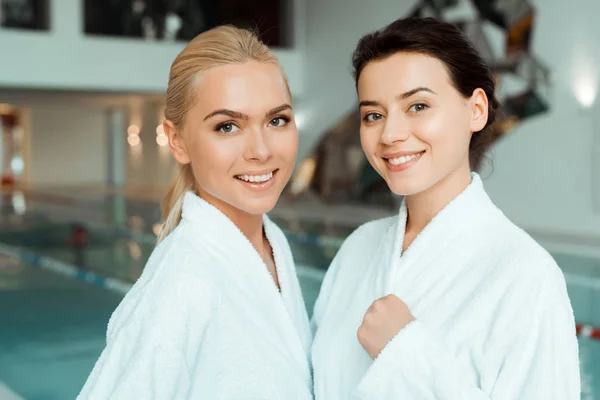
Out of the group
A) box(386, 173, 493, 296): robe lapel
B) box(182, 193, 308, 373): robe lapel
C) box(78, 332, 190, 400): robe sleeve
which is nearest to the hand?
box(386, 173, 493, 296): robe lapel

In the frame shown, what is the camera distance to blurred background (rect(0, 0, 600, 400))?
5.83 m

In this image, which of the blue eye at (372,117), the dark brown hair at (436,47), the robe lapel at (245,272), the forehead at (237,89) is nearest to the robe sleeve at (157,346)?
the robe lapel at (245,272)

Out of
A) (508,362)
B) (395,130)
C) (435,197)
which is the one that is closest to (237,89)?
(395,130)

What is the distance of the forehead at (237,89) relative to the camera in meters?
1.45

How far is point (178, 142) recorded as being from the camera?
1.60 metres

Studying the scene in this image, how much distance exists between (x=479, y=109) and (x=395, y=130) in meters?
0.20

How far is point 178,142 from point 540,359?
2.89 feet

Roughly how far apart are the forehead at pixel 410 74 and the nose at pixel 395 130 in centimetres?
5

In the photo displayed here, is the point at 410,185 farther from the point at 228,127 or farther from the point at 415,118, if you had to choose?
the point at 228,127

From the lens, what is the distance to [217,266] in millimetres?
1475

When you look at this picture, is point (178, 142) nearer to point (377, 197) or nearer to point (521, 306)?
point (521, 306)

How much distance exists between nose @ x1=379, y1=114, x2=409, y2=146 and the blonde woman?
0.24 metres

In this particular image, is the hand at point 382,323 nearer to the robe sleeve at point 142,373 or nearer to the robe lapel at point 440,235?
the robe lapel at point 440,235

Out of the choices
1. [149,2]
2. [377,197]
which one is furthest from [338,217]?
[149,2]
